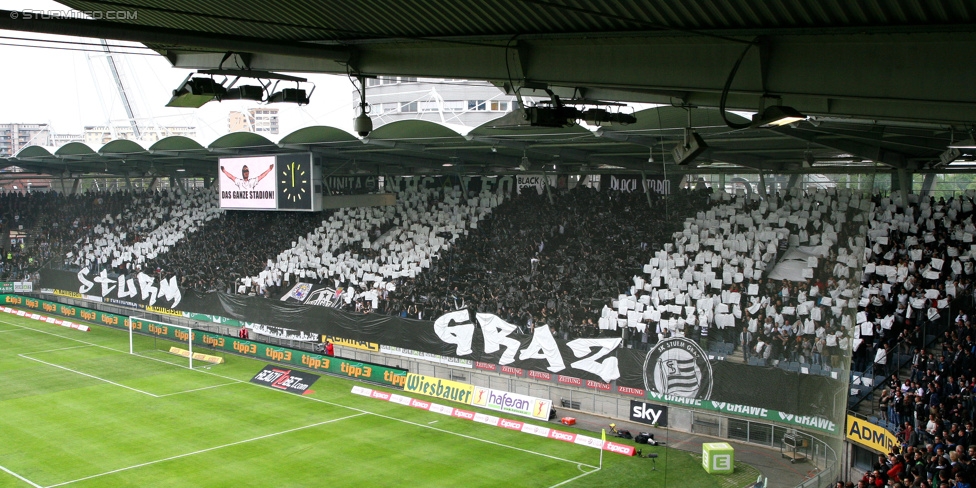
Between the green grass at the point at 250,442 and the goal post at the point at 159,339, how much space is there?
345cm

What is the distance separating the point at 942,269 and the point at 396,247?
21924 mm

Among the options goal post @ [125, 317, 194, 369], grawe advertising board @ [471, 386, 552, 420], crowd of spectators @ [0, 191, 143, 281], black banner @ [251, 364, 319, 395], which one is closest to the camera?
Result: grawe advertising board @ [471, 386, 552, 420]

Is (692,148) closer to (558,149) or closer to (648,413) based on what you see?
(648,413)

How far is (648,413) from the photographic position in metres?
24.3

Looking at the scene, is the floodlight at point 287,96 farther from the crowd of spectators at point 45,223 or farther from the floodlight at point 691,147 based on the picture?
the crowd of spectators at point 45,223

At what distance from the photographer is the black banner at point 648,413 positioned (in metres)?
23.9

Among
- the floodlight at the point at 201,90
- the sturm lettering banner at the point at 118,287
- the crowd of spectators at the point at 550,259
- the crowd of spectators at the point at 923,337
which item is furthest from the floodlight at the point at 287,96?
the sturm lettering banner at the point at 118,287

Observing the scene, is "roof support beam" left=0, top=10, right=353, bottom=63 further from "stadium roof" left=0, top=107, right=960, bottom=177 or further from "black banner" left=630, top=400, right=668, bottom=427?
"black banner" left=630, top=400, right=668, bottom=427

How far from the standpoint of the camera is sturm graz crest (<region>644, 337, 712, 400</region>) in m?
20.2

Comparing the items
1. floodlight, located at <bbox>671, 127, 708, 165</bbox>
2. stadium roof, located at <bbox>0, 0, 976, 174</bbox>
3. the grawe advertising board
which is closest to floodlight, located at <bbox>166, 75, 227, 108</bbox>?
stadium roof, located at <bbox>0, 0, 976, 174</bbox>

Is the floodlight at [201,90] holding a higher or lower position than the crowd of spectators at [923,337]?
higher

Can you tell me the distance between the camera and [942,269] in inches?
828

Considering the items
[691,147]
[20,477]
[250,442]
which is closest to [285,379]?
[250,442]

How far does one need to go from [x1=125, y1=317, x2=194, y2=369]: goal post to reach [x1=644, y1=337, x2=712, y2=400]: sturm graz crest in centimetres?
2187
